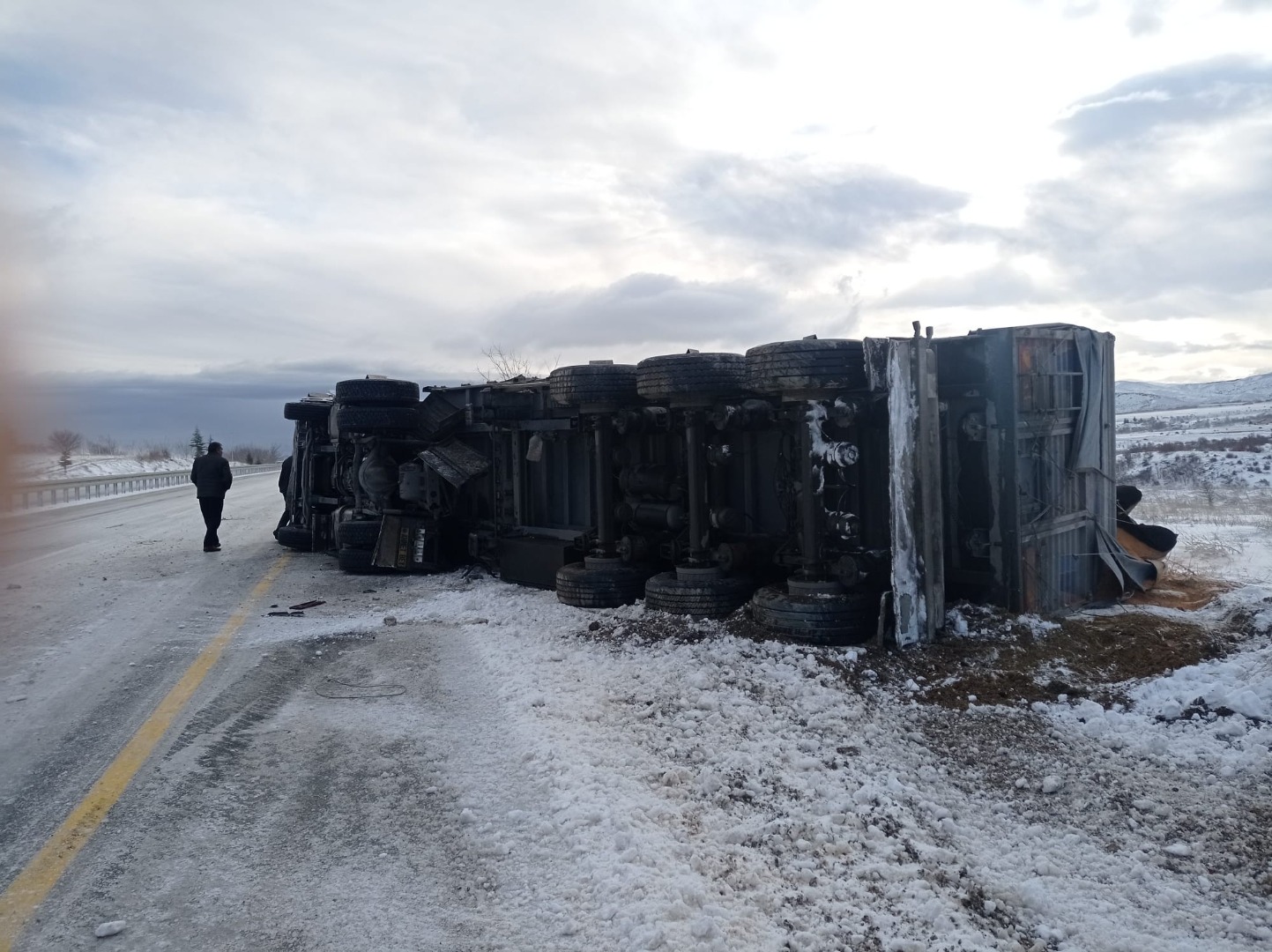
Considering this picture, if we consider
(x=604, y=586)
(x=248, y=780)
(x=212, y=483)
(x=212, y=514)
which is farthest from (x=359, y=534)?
(x=248, y=780)

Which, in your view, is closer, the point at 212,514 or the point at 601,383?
the point at 601,383

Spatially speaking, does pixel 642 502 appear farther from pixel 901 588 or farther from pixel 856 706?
pixel 856 706

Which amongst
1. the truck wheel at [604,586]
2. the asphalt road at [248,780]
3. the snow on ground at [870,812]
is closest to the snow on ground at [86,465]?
the asphalt road at [248,780]

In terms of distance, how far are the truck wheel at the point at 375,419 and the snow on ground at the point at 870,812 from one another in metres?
7.48

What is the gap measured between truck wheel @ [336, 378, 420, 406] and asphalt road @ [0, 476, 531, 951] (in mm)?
3999

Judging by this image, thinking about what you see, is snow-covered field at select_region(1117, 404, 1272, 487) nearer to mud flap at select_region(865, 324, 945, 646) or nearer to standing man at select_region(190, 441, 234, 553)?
mud flap at select_region(865, 324, 945, 646)

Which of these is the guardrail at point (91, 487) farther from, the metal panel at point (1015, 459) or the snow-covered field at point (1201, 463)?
the snow-covered field at point (1201, 463)

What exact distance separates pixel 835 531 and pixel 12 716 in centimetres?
586

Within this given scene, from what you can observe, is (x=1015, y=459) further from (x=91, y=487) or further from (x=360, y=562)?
(x=91, y=487)

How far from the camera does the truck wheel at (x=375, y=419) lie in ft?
43.7

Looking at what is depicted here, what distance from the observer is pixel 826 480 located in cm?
736

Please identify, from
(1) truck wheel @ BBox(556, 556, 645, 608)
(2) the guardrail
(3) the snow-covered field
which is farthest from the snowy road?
(3) the snow-covered field

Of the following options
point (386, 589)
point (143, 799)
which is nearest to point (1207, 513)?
point (386, 589)

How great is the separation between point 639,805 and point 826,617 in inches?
117
